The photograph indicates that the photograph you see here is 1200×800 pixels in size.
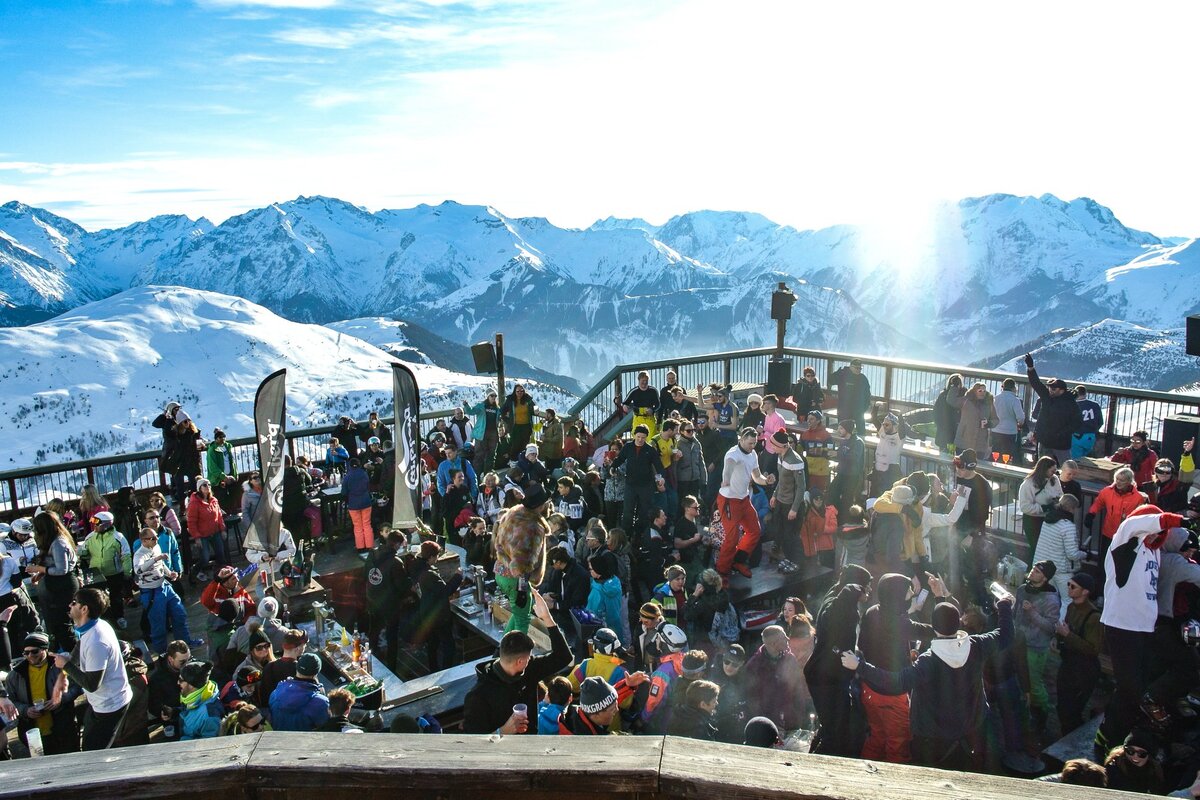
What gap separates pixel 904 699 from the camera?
5.40 m

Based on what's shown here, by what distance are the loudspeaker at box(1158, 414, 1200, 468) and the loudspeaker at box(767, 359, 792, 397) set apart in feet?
18.2

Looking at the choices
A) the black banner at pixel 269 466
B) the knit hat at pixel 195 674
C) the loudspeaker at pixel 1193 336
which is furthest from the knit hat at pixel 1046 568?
the black banner at pixel 269 466

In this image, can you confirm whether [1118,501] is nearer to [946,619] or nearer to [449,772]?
[946,619]

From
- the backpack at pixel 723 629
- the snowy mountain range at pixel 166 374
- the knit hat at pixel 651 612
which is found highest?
the knit hat at pixel 651 612

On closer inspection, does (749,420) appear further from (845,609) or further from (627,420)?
(845,609)

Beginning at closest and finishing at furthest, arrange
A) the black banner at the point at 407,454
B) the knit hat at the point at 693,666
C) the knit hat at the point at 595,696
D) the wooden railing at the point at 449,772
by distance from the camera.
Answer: the wooden railing at the point at 449,772
the knit hat at the point at 595,696
the knit hat at the point at 693,666
the black banner at the point at 407,454

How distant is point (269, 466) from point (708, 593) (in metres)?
5.24

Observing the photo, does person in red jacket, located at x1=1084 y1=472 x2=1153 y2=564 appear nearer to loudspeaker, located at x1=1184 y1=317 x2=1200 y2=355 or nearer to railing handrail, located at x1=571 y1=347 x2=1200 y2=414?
railing handrail, located at x1=571 y1=347 x2=1200 y2=414

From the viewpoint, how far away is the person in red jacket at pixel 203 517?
11.0 m

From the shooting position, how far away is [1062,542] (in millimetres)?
7656

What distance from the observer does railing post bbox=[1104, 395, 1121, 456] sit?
11.0 meters

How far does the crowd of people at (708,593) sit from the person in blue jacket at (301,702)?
2 centimetres

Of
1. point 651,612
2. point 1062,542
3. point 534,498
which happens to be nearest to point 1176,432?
point 1062,542

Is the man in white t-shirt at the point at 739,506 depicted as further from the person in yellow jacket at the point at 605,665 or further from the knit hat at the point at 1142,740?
the knit hat at the point at 1142,740
